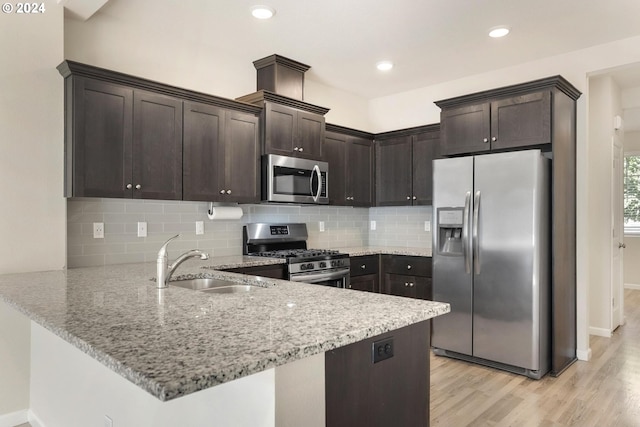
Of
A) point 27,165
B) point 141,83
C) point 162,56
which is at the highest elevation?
point 162,56

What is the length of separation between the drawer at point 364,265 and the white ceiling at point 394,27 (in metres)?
1.86

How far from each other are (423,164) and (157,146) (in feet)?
8.72

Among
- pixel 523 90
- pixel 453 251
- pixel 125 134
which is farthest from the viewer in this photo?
pixel 453 251

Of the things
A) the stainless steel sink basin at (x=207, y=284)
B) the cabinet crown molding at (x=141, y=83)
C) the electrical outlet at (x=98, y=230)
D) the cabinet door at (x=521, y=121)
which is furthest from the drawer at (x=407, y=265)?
the electrical outlet at (x=98, y=230)

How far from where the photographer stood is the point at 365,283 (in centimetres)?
427

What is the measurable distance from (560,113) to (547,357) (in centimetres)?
195

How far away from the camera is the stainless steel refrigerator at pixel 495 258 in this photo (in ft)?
10.8

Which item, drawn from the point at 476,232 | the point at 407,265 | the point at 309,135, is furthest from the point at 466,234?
the point at 309,135

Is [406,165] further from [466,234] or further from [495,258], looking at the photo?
[495,258]

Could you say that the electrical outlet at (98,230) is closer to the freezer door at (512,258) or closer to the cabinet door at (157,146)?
the cabinet door at (157,146)

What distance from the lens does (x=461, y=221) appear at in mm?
3652

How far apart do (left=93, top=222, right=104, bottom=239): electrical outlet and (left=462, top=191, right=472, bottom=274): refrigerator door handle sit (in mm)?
2816

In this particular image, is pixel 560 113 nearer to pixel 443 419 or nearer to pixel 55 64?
pixel 443 419

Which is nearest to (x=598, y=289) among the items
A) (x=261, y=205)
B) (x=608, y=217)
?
(x=608, y=217)
